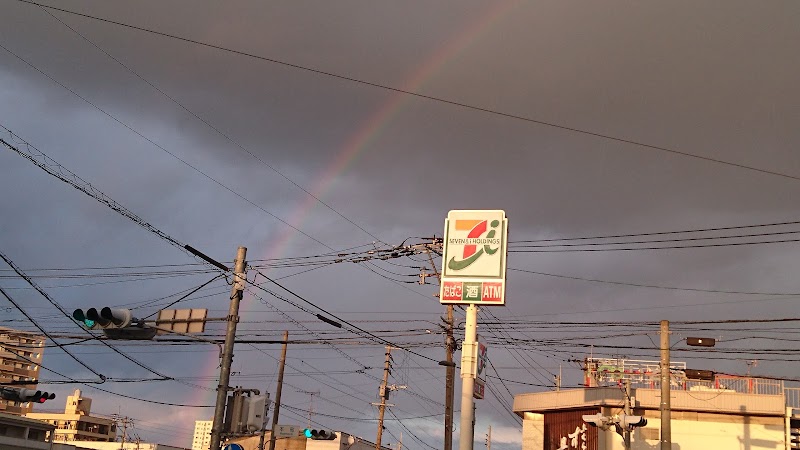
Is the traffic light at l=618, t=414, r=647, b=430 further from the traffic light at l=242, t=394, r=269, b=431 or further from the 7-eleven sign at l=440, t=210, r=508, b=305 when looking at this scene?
the 7-eleven sign at l=440, t=210, r=508, b=305

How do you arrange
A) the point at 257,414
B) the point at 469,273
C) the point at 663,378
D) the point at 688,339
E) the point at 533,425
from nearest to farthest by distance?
1. the point at 469,273
2. the point at 257,414
3. the point at 688,339
4. the point at 663,378
5. the point at 533,425

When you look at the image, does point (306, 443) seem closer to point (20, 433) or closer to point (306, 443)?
point (306, 443)

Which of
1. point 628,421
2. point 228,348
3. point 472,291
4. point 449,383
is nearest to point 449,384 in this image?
point 449,383

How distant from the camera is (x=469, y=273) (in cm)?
1695

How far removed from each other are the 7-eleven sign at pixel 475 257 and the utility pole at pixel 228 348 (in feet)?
29.0

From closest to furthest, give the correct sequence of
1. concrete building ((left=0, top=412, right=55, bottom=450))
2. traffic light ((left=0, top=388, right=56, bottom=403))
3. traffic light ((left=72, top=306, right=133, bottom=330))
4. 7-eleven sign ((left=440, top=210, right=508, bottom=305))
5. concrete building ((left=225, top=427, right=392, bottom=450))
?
7-eleven sign ((left=440, top=210, right=508, bottom=305)) < traffic light ((left=72, top=306, right=133, bottom=330)) < traffic light ((left=0, top=388, right=56, bottom=403)) < concrete building ((left=0, top=412, right=55, bottom=450)) < concrete building ((left=225, top=427, right=392, bottom=450))

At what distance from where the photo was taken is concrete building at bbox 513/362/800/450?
40438 mm

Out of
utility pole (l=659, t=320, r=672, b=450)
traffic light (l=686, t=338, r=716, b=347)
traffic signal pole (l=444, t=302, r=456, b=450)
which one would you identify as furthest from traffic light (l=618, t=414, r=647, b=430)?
traffic signal pole (l=444, t=302, r=456, b=450)

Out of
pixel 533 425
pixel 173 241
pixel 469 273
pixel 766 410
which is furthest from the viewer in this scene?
pixel 533 425

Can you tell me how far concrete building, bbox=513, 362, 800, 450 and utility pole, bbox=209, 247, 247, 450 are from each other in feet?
81.0

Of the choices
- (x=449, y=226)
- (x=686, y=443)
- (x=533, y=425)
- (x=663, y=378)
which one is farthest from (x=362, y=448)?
(x=449, y=226)

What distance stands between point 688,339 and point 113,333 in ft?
64.5

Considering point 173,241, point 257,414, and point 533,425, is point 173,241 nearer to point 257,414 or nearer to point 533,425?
point 257,414

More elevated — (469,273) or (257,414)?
(469,273)
